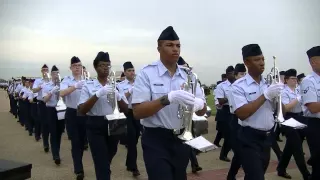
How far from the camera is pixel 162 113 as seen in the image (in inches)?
149

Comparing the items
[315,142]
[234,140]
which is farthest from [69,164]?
[315,142]

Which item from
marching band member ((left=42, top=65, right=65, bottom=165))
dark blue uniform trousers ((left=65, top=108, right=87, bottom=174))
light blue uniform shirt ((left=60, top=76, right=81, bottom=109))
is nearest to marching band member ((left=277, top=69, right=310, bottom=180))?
dark blue uniform trousers ((left=65, top=108, right=87, bottom=174))

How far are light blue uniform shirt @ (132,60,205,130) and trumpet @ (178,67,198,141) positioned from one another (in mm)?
101

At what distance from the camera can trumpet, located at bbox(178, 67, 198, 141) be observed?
3633mm

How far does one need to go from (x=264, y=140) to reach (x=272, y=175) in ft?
10.4

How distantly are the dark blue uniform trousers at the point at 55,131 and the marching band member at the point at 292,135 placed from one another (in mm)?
4795

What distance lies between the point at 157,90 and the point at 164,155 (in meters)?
0.65

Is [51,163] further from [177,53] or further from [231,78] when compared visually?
[177,53]

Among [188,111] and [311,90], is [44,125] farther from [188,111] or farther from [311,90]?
[188,111]

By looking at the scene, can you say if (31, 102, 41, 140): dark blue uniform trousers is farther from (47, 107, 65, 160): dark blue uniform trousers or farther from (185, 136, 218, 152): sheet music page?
→ (185, 136, 218, 152): sheet music page

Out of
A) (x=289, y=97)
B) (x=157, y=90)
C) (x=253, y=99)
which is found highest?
(x=157, y=90)

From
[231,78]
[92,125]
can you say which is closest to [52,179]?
[92,125]

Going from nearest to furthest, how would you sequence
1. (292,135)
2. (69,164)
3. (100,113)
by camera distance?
(100,113) → (292,135) → (69,164)

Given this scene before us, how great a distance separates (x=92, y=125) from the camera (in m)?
5.71
